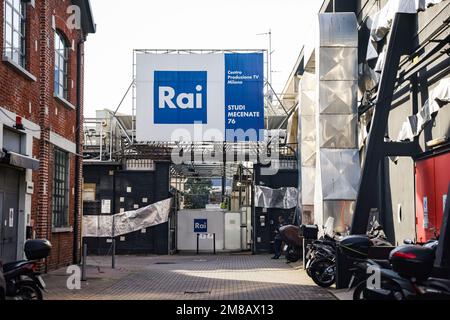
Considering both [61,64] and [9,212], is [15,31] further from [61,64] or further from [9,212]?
[61,64]

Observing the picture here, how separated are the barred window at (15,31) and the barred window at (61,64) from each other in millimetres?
2823

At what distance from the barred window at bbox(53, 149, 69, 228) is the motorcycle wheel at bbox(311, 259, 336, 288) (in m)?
7.65

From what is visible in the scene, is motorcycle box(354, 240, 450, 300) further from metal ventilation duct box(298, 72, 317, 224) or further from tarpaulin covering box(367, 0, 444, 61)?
metal ventilation duct box(298, 72, 317, 224)

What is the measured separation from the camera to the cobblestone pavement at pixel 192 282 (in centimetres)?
1374

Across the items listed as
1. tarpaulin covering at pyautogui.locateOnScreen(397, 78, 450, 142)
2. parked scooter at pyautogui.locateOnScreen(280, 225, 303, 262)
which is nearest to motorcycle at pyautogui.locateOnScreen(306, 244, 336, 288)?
tarpaulin covering at pyautogui.locateOnScreen(397, 78, 450, 142)

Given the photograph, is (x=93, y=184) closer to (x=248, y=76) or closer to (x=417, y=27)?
(x=248, y=76)

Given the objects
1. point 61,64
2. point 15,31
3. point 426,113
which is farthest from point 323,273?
point 61,64

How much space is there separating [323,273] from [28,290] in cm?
693

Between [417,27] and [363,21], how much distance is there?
5092 millimetres

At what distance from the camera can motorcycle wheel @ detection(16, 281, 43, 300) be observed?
10.3m

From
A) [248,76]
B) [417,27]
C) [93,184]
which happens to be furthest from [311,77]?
[93,184]

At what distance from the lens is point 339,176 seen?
20.8 meters

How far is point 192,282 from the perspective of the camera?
16625mm

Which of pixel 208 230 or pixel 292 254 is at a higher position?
pixel 208 230
